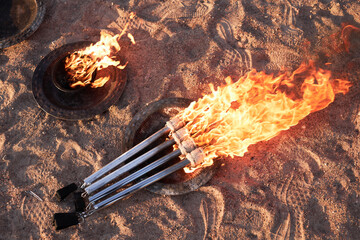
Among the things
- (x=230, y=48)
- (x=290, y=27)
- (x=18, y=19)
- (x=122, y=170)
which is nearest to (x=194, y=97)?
(x=230, y=48)

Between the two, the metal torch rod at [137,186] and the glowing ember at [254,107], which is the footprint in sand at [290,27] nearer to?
the glowing ember at [254,107]

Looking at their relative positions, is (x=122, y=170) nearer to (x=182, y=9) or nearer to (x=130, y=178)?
(x=130, y=178)

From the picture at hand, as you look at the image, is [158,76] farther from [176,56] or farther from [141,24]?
[141,24]

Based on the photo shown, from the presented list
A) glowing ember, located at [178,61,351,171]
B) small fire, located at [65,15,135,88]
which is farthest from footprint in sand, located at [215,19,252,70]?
small fire, located at [65,15,135,88]

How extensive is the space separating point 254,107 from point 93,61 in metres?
2.70

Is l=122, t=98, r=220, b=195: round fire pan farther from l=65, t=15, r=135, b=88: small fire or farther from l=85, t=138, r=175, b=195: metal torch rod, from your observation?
l=65, t=15, r=135, b=88: small fire

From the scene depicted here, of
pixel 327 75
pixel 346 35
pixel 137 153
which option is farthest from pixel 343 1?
pixel 137 153

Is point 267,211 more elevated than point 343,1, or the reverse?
point 343,1

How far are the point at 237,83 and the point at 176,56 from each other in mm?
1208

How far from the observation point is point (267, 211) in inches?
165

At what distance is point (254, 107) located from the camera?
4512mm

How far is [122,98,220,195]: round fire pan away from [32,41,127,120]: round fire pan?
2.00ft

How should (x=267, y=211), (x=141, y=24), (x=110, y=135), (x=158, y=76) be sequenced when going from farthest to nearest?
(x=141, y=24)
(x=158, y=76)
(x=110, y=135)
(x=267, y=211)

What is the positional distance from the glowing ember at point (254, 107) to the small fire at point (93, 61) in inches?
63.7
